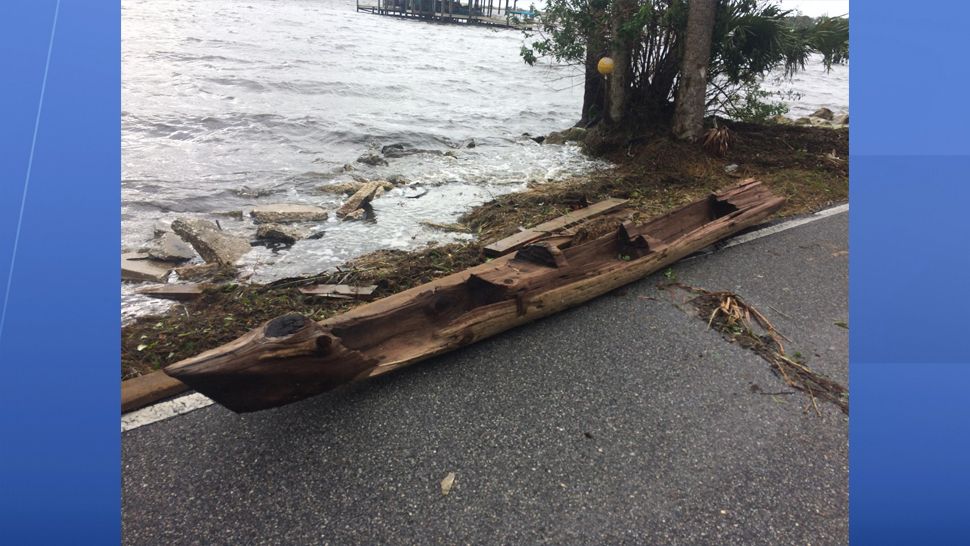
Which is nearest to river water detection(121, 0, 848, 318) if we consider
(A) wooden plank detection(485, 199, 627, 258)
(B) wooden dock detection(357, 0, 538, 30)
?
(A) wooden plank detection(485, 199, 627, 258)

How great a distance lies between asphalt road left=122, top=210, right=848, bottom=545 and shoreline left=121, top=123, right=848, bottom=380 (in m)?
0.90

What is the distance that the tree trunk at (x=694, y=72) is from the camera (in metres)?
6.73

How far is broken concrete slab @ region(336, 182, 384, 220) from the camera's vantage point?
595 centimetres

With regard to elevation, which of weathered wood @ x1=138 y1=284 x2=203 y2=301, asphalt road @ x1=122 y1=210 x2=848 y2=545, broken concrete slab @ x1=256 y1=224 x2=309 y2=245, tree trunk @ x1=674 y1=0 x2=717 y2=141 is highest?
tree trunk @ x1=674 y1=0 x2=717 y2=141

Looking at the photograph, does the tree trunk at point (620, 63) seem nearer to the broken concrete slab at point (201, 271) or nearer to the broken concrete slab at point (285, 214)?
the broken concrete slab at point (285, 214)

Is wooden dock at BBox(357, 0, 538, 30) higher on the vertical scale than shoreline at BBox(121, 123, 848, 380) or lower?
higher

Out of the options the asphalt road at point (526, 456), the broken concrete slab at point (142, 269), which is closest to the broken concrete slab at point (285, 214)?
the broken concrete slab at point (142, 269)

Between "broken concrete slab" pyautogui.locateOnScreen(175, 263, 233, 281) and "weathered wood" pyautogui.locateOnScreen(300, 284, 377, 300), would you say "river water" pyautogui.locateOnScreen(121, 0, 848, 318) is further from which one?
"weathered wood" pyautogui.locateOnScreen(300, 284, 377, 300)

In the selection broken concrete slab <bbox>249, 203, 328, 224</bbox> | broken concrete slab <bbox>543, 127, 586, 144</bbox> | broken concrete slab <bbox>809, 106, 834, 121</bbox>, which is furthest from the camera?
broken concrete slab <bbox>809, 106, 834, 121</bbox>

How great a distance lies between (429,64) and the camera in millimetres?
20062

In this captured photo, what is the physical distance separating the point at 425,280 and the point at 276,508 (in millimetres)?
2175

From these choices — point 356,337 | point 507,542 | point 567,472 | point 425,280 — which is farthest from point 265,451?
point 425,280

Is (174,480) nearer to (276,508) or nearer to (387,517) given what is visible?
(276,508)

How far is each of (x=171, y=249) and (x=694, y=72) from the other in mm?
6048
